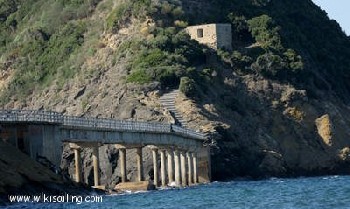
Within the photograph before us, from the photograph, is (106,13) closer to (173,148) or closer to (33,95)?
(33,95)

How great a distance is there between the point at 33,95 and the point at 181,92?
21.5 metres

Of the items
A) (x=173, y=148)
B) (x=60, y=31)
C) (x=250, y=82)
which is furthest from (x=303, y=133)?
(x=60, y=31)

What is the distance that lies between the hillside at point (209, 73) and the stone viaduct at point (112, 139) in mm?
4039

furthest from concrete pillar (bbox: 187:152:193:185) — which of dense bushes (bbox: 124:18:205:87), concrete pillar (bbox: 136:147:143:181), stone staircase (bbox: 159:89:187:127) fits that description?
dense bushes (bbox: 124:18:205:87)

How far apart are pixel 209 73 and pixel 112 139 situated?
1533 inches

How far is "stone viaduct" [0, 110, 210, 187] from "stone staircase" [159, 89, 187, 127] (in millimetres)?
4674

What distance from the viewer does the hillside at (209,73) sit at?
12888 centimetres

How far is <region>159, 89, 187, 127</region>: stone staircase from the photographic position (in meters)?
127

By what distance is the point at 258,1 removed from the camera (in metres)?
159

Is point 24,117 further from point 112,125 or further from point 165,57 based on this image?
point 165,57

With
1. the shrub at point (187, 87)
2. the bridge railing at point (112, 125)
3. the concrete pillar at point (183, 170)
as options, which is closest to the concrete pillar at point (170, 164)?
the concrete pillar at point (183, 170)

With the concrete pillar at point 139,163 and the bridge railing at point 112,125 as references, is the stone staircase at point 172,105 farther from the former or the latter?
the concrete pillar at point 139,163

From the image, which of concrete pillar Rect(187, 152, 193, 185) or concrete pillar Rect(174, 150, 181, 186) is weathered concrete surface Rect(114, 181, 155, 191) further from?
concrete pillar Rect(187, 152, 193, 185)

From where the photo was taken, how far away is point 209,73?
5408 inches
